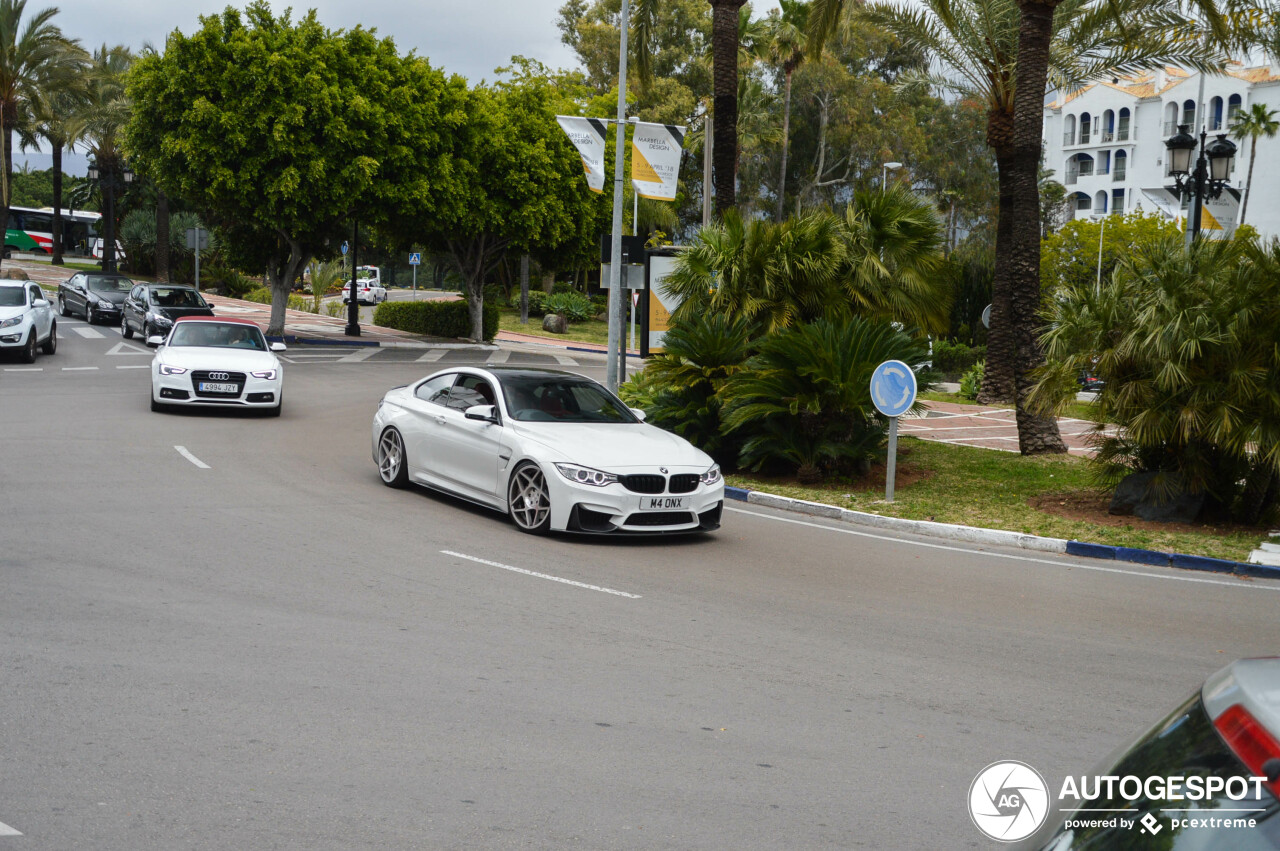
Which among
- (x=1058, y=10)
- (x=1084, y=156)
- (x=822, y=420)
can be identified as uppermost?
(x=1084, y=156)

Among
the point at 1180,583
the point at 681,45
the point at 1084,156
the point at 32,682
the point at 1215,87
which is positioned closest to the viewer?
the point at 32,682

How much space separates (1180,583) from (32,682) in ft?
30.2

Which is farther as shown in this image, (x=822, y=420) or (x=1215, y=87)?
(x=1215, y=87)

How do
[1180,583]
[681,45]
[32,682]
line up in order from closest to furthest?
[32,682]
[1180,583]
[681,45]

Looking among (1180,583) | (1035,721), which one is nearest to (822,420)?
(1180,583)

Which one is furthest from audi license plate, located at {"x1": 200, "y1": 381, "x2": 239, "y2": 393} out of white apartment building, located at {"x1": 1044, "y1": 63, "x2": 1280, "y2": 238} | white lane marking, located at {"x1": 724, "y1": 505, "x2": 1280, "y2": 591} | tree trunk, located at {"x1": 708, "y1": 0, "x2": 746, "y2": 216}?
white apartment building, located at {"x1": 1044, "y1": 63, "x2": 1280, "y2": 238}

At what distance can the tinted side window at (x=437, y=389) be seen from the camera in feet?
41.2

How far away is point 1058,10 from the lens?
25500mm

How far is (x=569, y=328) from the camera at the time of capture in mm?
58625

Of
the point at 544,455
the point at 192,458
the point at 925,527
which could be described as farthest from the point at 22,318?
the point at 925,527

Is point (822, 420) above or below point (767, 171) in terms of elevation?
below

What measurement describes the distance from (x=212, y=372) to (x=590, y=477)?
10.1m

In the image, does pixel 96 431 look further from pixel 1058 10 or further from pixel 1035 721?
pixel 1058 10

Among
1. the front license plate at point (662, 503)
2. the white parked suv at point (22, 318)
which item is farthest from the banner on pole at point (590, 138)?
the white parked suv at point (22, 318)
